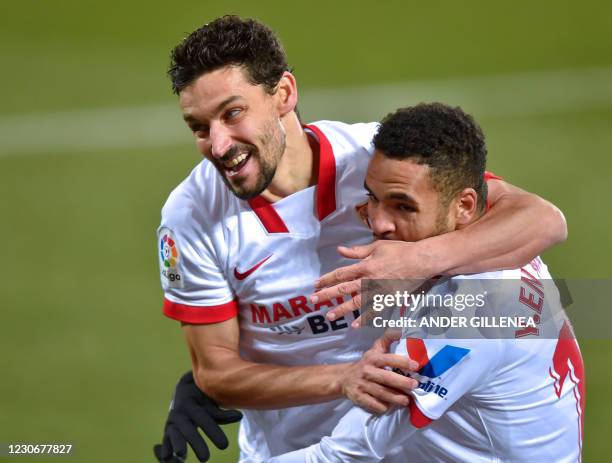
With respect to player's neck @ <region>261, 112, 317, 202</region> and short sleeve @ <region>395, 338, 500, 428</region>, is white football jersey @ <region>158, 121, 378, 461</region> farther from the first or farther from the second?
short sleeve @ <region>395, 338, 500, 428</region>

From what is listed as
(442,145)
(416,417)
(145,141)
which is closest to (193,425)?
(416,417)

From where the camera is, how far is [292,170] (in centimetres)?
473

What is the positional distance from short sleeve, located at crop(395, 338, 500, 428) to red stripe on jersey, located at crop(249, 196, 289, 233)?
109cm

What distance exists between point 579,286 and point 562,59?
6015mm

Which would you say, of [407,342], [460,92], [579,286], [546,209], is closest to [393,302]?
[407,342]

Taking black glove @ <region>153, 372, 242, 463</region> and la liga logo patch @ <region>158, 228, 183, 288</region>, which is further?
black glove @ <region>153, 372, 242, 463</region>

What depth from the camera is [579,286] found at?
536 cm

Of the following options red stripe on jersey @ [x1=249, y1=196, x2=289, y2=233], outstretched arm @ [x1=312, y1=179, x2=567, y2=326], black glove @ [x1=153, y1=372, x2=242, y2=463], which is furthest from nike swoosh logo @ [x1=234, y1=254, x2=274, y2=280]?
black glove @ [x1=153, y1=372, x2=242, y2=463]

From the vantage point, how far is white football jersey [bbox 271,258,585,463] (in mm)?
3818

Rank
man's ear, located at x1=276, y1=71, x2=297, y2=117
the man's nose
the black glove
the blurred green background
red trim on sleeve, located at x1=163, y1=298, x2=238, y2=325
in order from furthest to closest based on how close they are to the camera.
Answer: the blurred green background → the black glove → red trim on sleeve, located at x1=163, y1=298, x2=238, y2=325 → man's ear, located at x1=276, y1=71, x2=297, y2=117 → the man's nose

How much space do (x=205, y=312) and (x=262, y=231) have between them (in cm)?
47

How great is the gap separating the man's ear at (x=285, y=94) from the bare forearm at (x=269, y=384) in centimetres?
118

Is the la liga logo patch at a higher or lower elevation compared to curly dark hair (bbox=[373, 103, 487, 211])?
lower

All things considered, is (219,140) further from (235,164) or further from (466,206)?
(466,206)
